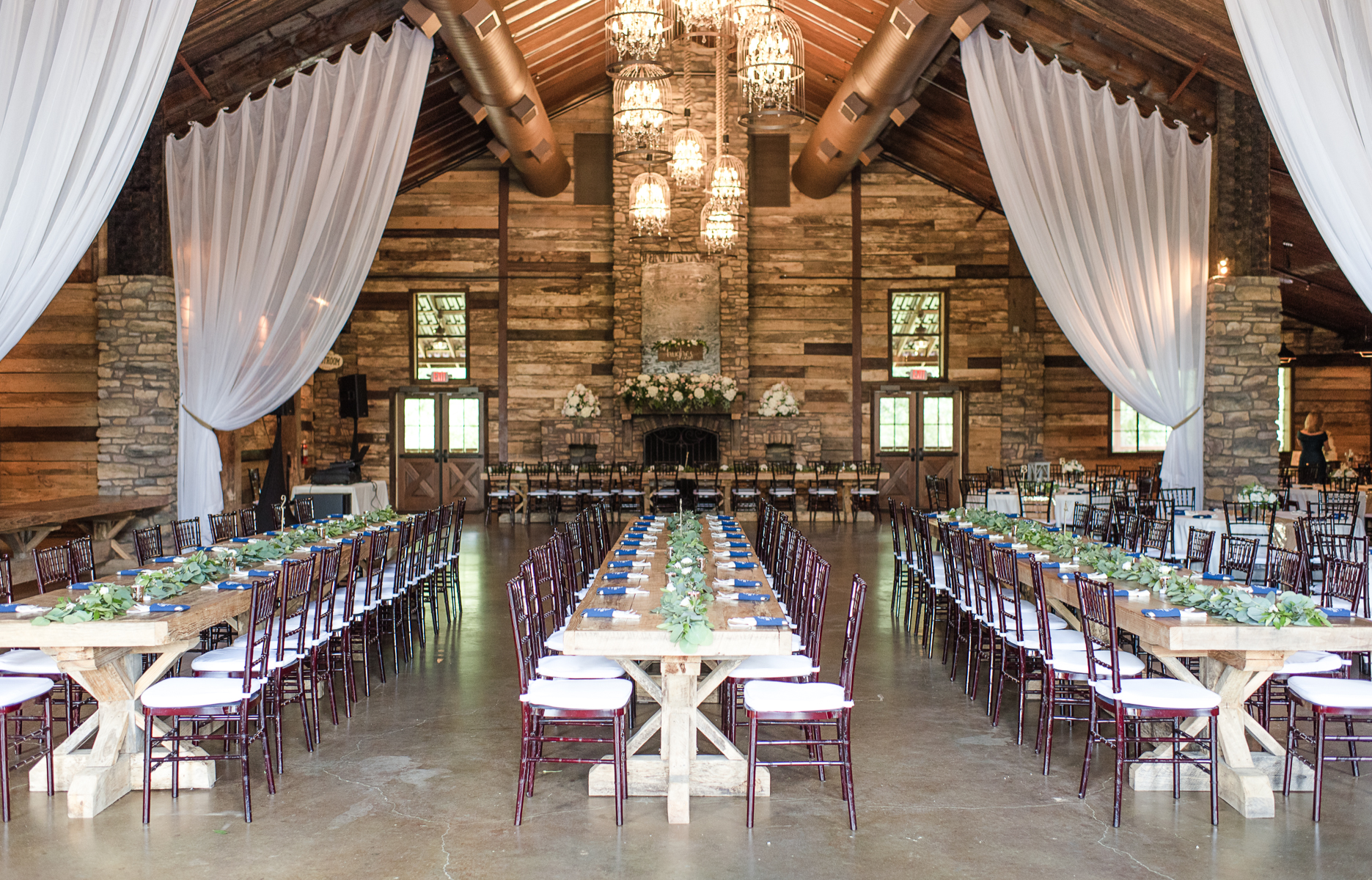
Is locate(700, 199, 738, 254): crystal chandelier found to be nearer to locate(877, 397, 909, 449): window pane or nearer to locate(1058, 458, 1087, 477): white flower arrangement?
locate(1058, 458, 1087, 477): white flower arrangement

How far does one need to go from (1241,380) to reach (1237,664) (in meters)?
6.83

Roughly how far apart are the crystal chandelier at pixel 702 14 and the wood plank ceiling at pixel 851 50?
164 inches

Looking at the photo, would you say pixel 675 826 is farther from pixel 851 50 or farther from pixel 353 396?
pixel 851 50

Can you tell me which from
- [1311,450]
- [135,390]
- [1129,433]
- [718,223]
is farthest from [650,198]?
[1129,433]

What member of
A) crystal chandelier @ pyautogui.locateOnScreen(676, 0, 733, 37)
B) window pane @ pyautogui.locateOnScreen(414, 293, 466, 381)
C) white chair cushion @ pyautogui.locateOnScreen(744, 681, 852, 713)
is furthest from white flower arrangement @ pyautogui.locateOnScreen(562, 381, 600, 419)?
white chair cushion @ pyautogui.locateOnScreen(744, 681, 852, 713)

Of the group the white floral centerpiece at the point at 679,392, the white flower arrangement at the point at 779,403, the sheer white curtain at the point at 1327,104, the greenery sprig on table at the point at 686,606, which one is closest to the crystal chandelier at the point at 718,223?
the white floral centerpiece at the point at 679,392

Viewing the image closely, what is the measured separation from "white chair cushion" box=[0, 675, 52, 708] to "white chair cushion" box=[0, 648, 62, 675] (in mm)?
45

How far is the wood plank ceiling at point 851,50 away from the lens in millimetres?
9477

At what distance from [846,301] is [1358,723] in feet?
43.4

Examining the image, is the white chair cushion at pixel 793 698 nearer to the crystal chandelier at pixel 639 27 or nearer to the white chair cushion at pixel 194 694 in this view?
the white chair cushion at pixel 194 694

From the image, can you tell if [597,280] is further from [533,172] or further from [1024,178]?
[1024,178]

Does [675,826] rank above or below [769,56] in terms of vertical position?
below

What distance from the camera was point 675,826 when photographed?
413 cm

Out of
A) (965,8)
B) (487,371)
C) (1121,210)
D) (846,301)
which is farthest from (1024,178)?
(487,371)
